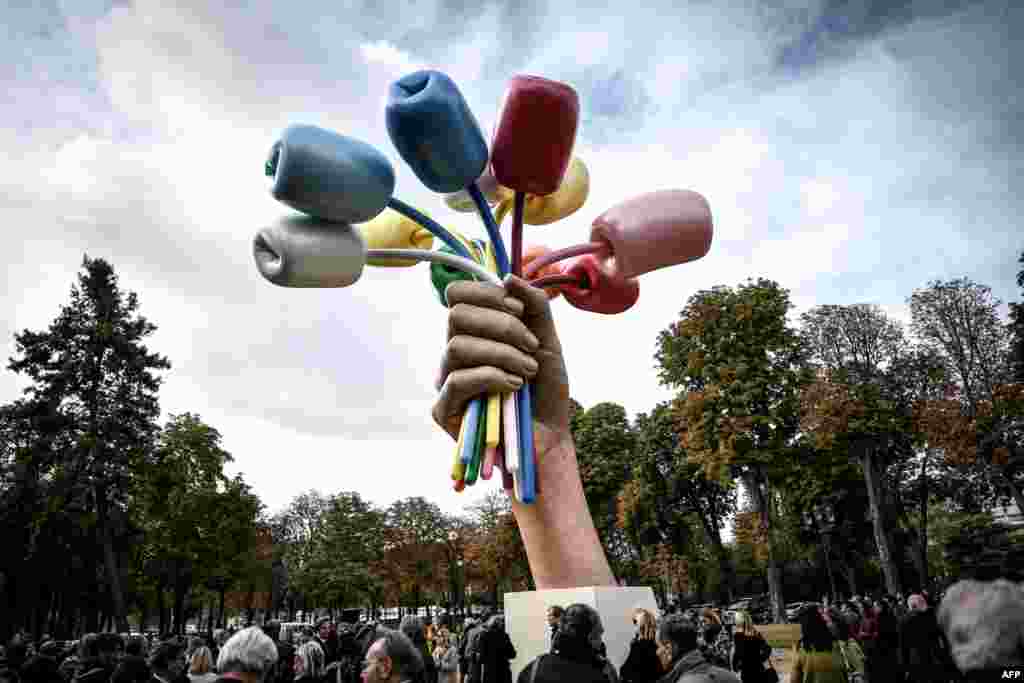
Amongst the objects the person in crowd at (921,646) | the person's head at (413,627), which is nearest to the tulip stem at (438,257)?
the person's head at (413,627)

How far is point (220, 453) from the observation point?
25.2 meters

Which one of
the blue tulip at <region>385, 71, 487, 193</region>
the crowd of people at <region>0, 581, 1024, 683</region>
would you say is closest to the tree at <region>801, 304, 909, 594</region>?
the crowd of people at <region>0, 581, 1024, 683</region>

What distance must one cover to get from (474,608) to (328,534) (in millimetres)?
21022

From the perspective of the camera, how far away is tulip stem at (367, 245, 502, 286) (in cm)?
644

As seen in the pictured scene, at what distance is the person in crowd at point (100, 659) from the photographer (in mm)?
3945

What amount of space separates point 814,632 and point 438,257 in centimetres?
455

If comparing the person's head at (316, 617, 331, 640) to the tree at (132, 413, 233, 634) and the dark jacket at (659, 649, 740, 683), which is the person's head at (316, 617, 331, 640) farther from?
the tree at (132, 413, 233, 634)

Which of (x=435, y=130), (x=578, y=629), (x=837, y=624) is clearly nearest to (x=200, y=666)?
(x=578, y=629)

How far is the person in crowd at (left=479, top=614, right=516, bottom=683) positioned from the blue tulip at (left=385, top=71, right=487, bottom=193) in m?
4.19

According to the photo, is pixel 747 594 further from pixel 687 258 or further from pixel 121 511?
pixel 687 258

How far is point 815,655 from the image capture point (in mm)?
4492

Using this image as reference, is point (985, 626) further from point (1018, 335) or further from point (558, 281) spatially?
point (1018, 335)

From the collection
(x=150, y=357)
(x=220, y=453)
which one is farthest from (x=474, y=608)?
(x=150, y=357)

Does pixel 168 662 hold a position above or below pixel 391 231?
below
